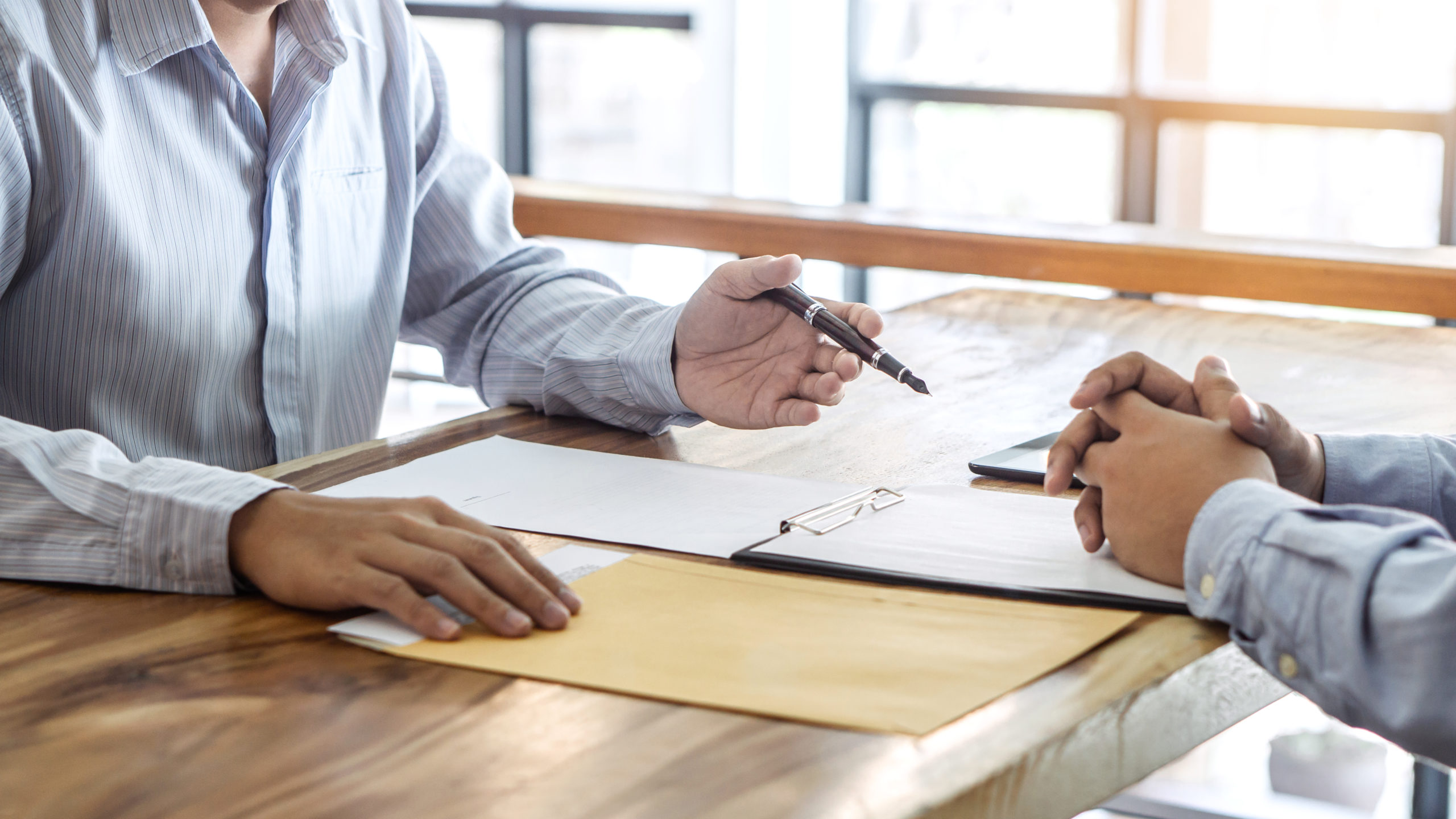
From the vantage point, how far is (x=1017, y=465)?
3.50 feet

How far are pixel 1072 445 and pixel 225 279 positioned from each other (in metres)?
0.76

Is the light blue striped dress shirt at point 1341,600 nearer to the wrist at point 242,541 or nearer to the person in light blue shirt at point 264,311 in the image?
the person in light blue shirt at point 264,311

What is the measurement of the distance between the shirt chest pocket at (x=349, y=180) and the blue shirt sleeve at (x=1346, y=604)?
91 centimetres

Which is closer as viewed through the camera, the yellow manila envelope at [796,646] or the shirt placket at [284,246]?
the yellow manila envelope at [796,646]

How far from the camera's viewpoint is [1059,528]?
0.93 metres

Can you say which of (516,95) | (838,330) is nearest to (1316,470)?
(838,330)

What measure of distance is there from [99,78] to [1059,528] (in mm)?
825

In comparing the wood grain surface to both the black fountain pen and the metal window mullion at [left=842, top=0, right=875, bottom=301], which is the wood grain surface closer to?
the black fountain pen

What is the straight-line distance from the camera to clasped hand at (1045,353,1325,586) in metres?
0.84

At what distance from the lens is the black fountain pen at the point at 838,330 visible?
105cm

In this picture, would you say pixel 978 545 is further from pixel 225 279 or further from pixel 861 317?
pixel 225 279

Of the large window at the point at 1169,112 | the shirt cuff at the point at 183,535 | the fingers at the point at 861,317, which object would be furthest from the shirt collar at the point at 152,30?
the large window at the point at 1169,112

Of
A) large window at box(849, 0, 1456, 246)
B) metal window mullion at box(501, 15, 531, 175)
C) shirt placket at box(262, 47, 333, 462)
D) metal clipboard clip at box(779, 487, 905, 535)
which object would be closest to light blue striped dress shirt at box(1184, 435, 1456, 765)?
metal clipboard clip at box(779, 487, 905, 535)

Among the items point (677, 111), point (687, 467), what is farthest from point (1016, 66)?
point (687, 467)
